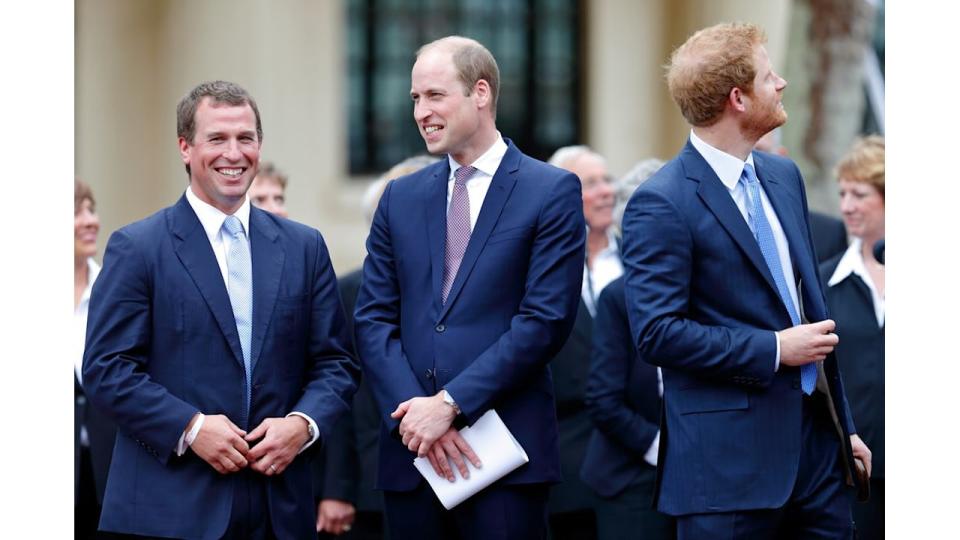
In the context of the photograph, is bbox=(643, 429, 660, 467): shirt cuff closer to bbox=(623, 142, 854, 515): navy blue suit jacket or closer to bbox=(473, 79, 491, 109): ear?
bbox=(623, 142, 854, 515): navy blue suit jacket

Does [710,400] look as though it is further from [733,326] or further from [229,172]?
[229,172]

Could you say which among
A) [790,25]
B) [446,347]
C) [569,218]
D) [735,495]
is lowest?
[735,495]

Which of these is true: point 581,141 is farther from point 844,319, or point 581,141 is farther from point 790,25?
point 844,319

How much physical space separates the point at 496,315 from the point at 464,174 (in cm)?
50

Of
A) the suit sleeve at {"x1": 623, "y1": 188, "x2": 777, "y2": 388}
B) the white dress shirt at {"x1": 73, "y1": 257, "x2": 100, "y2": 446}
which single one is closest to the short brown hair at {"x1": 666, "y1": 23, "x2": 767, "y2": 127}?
the suit sleeve at {"x1": 623, "y1": 188, "x2": 777, "y2": 388}

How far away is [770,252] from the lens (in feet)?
15.5

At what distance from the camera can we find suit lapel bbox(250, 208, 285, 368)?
4.77 metres

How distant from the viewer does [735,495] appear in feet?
15.1

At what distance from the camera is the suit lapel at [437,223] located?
4934 mm

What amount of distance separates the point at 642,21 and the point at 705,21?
75 cm

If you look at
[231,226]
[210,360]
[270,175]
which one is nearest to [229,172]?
[231,226]

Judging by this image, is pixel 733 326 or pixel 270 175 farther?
pixel 270 175

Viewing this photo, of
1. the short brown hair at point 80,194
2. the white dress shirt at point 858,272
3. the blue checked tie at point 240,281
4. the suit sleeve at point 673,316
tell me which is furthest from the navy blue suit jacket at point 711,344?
the short brown hair at point 80,194

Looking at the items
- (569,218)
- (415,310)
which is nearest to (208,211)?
(415,310)
